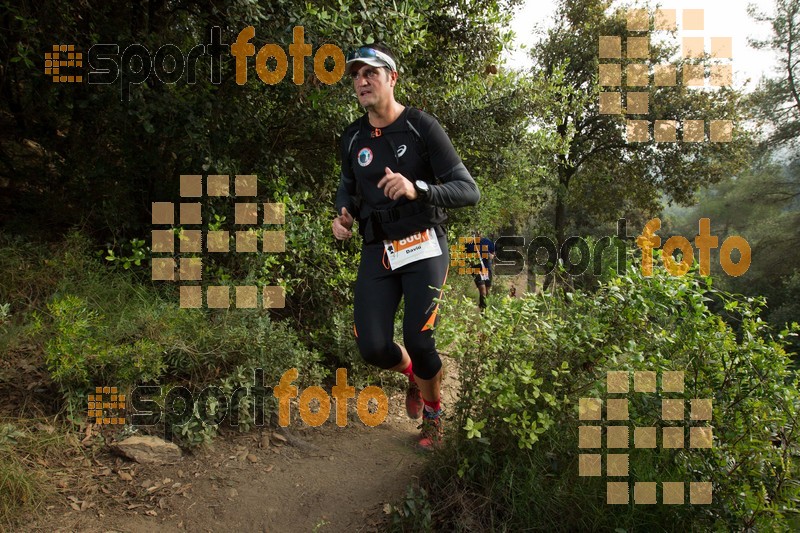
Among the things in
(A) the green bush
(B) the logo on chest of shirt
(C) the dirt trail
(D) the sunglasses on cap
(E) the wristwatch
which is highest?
(D) the sunglasses on cap

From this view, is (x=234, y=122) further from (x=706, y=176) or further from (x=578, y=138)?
(x=706, y=176)

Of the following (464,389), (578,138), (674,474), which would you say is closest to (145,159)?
(464,389)

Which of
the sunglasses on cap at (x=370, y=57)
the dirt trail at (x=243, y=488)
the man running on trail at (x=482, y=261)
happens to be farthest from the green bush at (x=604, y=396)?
the man running on trail at (x=482, y=261)

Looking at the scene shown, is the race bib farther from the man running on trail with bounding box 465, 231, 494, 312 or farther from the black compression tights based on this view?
the man running on trail with bounding box 465, 231, 494, 312

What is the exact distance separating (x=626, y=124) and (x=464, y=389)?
1775 cm

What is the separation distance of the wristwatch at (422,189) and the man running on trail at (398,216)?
2 cm

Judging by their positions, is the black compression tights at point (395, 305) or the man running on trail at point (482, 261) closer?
the black compression tights at point (395, 305)

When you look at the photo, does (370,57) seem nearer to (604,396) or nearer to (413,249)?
(413,249)

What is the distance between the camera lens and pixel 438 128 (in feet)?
10.8

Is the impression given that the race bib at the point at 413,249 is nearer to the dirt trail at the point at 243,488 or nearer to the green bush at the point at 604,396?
the green bush at the point at 604,396

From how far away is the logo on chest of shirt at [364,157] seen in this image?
3.38 metres

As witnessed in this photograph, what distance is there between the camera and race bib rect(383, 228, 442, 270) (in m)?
3.30

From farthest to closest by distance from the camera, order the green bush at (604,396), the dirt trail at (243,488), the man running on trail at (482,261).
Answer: the man running on trail at (482,261) < the dirt trail at (243,488) < the green bush at (604,396)

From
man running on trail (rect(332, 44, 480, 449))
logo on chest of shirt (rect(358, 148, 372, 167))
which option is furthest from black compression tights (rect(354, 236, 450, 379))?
logo on chest of shirt (rect(358, 148, 372, 167))
